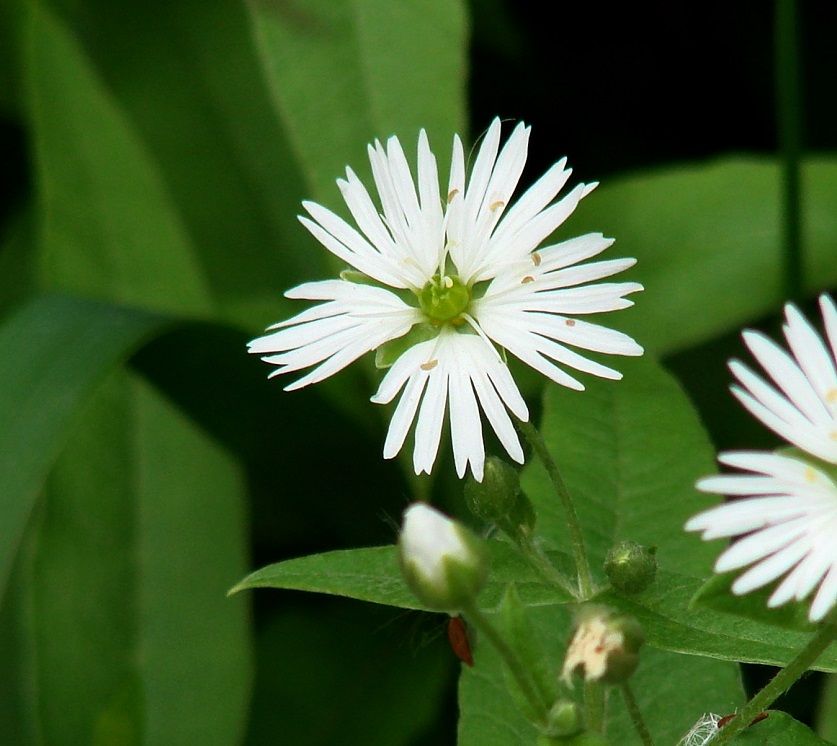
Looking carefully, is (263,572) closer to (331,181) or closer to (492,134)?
(492,134)

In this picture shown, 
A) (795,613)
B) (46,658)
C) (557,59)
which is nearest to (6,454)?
(46,658)

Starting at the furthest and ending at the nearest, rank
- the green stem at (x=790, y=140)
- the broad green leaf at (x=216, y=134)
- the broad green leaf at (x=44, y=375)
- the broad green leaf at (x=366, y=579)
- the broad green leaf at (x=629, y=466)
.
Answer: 1. the broad green leaf at (x=216, y=134)
2. the green stem at (x=790, y=140)
3. the broad green leaf at (x=44, y=375)
4. the broad green leaf at (x=629, y=466)
5. the broad green leaf at (x=366, y=579)

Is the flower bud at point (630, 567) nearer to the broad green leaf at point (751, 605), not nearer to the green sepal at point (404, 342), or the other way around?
the broad green leaf at point (751, 605)

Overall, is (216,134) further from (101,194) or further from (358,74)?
(358,74)

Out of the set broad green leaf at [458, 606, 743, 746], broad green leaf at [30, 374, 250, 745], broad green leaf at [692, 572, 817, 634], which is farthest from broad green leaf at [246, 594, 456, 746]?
broad green leaf at [692, 572, 817, 634]

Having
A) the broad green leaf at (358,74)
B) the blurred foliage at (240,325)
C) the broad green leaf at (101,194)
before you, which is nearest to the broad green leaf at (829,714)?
the blurred foliage at (240,325)

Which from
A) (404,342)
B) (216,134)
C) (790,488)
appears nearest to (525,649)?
(790,488)
